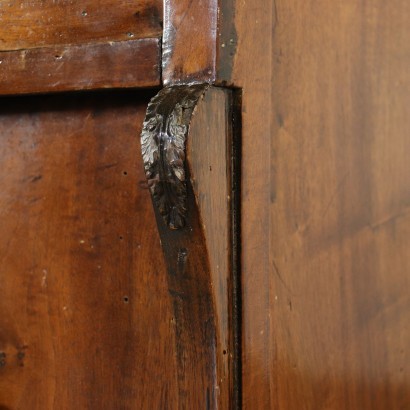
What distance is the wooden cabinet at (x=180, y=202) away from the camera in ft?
2.35

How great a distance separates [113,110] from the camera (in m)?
0.78

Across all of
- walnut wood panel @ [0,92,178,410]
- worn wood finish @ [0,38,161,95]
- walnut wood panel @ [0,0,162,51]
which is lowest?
walnut wood panel @ [0,92,178,410]

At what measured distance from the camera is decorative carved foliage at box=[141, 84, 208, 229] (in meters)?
0.68

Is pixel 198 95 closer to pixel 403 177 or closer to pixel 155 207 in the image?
pixel 155 207

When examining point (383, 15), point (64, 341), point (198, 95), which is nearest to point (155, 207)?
point (198, 95)

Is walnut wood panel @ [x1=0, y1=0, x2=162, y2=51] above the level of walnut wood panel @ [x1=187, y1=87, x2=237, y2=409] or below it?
above

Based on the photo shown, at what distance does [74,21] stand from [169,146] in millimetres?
179

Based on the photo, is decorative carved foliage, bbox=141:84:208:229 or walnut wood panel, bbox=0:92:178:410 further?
walnut wood panel, bbox=0:92:178:410

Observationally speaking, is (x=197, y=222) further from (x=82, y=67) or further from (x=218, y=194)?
(x=82, y=67)

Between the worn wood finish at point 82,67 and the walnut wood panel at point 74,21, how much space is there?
1 cm

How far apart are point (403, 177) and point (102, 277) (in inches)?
17.1

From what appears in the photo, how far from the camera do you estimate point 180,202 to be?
0.69m

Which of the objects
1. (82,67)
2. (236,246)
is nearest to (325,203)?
(236,246)

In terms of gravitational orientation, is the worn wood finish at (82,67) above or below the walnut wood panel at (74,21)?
below
